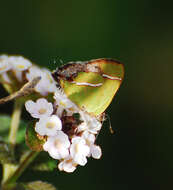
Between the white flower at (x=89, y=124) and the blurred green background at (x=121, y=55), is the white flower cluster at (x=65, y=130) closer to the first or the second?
the white flower at (x=89, y=124)

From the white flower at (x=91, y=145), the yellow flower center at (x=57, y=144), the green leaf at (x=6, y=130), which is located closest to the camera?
the yellow flower center at (x=57, y=144)

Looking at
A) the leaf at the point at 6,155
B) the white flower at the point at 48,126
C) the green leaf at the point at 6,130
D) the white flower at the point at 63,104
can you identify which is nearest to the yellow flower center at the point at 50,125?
the white flower at the point at 48,126

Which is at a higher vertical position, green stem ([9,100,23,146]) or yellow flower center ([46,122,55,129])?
yellow flower center ([46,122,55,129])

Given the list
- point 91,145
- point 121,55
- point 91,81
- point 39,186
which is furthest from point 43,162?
point 121,55

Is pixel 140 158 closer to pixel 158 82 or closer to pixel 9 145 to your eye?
pixel 158 82

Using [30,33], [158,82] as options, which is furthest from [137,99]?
[30,33]

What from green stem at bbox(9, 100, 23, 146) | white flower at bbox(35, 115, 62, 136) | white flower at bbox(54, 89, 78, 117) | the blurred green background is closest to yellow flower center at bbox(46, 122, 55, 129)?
white flower at bbox(35, 115, 62, 136)

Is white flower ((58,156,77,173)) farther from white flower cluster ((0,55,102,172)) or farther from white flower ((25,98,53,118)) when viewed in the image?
white flower ((25,98,53,118))
